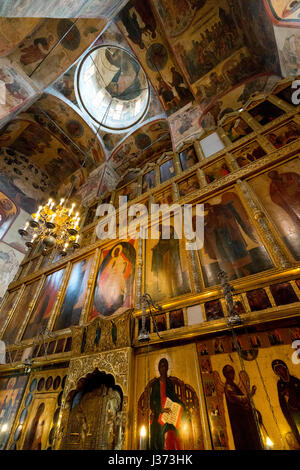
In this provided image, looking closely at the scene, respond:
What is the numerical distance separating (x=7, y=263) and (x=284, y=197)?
1209cm

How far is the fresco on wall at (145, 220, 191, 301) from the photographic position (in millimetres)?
4242

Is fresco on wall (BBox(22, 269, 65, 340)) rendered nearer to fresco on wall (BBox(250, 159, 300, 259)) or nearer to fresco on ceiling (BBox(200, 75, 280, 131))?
fresco on wall (BBox(250, 159, 300, 259))

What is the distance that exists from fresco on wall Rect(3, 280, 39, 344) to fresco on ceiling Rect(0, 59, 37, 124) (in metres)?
6.36

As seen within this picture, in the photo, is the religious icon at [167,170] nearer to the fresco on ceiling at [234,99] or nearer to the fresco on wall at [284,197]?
the fresco on ceiling at [234,99]

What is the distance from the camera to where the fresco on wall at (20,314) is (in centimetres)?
698

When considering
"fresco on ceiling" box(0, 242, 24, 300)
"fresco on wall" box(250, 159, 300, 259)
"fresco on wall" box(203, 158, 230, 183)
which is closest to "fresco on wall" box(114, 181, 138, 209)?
"fresco on wall" box(203, 158, 230, 183)

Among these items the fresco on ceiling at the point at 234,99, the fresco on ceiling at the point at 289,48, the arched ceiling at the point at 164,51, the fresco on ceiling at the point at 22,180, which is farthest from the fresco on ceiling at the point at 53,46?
the fresco on ceiling at the point at 289,48

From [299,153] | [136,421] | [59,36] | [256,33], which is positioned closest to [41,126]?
[59,36]

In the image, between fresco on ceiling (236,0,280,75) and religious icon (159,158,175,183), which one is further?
religious icon (159,158,175,183)

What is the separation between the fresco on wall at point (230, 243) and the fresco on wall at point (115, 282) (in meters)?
1.97

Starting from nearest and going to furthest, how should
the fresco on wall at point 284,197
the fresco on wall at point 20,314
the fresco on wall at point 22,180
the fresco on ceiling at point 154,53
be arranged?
1. the fresco on wall at point 284,197
2. the fresco on wall at point 20,314
3. the fresco on ceiling at point 154,53
4. the fresco on wall at point 22,180

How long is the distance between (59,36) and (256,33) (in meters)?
7.58

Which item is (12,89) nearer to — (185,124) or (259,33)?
(185,124)

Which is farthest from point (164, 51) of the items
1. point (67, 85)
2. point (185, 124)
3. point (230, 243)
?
point (230, 243)
